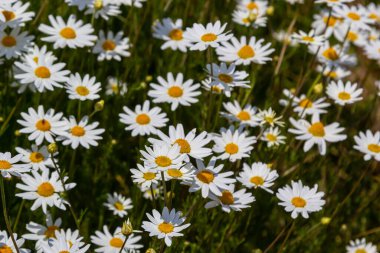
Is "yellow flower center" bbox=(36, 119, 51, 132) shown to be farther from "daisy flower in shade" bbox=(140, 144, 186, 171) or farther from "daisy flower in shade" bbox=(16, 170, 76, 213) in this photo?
"daisy flower in shade" bbox=(140, 144, 186, 171)

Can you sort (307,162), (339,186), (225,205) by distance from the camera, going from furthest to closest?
(339,186) < (307,162) < (225,205)

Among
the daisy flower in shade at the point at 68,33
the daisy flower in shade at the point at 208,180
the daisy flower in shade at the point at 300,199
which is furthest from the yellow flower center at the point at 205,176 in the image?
the daisy flower in shade at the point at 68,33

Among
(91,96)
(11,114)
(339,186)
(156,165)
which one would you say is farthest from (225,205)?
(339,186)

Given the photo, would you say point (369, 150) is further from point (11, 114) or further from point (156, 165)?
point (11, 114)

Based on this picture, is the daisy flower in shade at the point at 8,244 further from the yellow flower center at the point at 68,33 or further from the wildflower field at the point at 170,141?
the yellow flower center at the point at 68,33

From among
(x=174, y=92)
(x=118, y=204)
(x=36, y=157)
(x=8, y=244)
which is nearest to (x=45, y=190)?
(x=36, y=157)

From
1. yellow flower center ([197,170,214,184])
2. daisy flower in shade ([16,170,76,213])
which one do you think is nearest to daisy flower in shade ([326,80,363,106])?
yellow flower center ([197,170,214,184])
